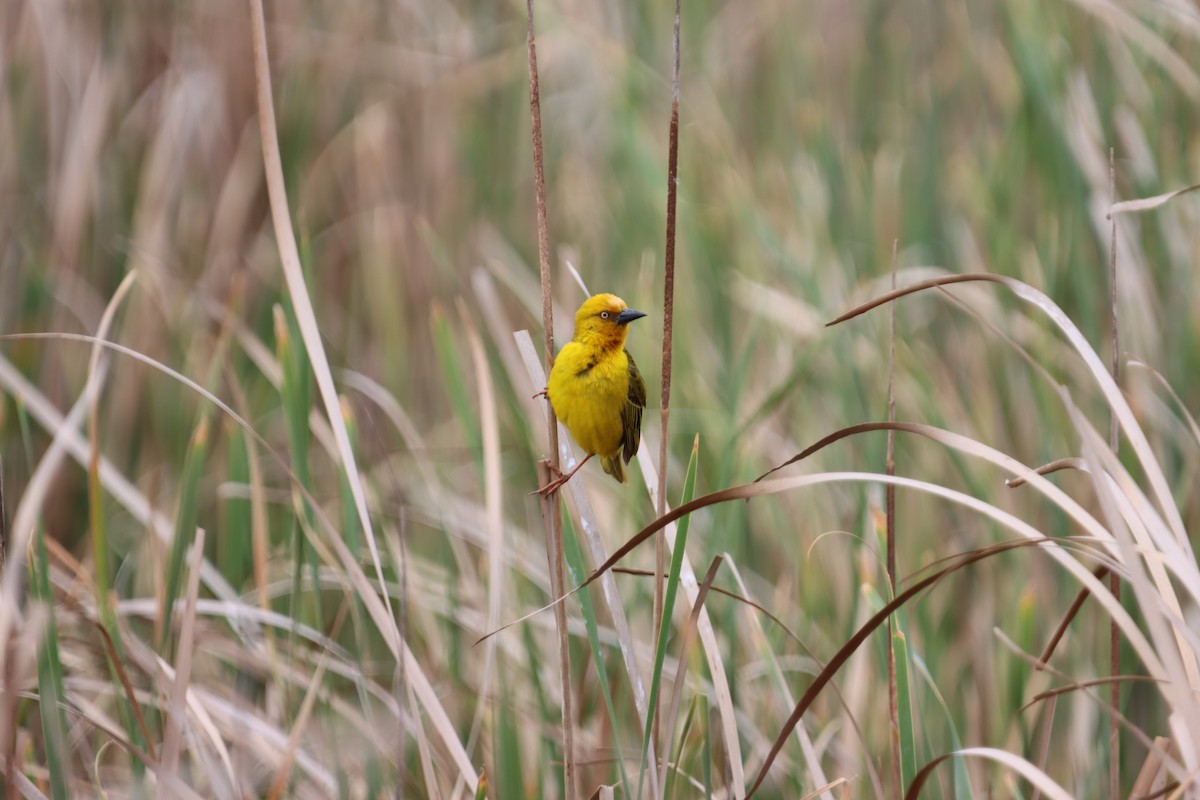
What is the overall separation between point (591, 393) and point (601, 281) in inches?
66.0

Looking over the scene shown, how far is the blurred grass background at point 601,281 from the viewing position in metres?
2.28

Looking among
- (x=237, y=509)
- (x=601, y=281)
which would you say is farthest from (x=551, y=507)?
(x=601, y=281)

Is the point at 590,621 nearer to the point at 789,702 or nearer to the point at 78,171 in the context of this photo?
the point at 789,702

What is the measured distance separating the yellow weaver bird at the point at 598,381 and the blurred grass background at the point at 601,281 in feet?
A: 0.95

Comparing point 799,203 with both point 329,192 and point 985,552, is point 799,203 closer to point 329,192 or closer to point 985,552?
point 329,192

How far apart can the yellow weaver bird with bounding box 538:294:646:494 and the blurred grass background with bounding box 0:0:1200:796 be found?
11.4 inches

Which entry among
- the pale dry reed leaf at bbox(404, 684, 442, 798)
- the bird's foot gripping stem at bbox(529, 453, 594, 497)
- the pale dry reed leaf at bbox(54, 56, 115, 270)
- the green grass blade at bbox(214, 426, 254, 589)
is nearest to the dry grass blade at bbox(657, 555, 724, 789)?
the bird's foot gripping stem at bbox(529, 453, 594, 497)

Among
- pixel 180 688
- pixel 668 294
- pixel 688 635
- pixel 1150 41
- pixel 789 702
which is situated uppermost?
pixel 1150 41

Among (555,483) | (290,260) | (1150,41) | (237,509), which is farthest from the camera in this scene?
(1150,41)

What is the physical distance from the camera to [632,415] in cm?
169

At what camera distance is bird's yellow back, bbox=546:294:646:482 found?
155cm

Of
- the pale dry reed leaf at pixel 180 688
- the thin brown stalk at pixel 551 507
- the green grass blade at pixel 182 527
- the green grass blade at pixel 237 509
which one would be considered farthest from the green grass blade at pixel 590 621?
the green grass blade at pixel 237 509

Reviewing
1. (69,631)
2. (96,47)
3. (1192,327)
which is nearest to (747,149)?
(1192,327)

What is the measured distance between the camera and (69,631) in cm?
222
